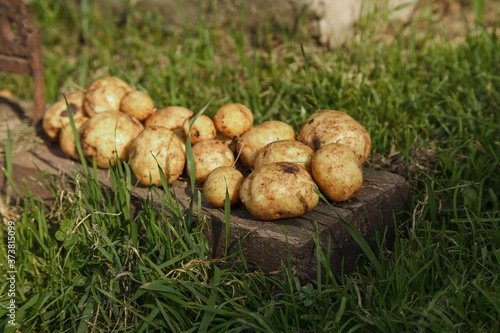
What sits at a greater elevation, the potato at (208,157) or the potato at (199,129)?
the potato at (199,129)

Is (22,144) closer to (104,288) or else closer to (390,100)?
(104,288)

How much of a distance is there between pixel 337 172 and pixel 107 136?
1.32 meters

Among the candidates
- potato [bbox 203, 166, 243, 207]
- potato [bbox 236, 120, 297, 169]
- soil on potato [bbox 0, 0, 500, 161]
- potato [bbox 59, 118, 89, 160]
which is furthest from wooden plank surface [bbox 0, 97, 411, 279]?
soil on potato [bbox 0, 0, 500, 161]

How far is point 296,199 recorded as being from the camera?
199cm

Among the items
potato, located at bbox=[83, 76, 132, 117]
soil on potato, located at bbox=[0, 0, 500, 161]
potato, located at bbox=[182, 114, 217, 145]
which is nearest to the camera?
potato, located at bbox=[182, 114, 217, 145]

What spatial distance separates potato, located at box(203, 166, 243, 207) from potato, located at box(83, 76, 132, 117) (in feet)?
3.50

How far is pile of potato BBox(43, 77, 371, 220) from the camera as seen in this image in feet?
6.66

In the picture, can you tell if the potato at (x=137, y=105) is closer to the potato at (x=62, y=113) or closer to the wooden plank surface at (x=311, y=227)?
the potato at (x=62, y=113)

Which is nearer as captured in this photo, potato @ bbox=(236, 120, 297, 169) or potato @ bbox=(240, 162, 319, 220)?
potato @ bbox=(240, 162, 319, 220)

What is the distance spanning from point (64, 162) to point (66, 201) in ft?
1.16

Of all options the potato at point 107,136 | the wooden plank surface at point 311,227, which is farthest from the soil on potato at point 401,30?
the potato at point 107,136

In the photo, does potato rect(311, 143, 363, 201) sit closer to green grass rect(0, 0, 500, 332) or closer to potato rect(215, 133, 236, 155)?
green grass rect(0, 0, 500, 332)

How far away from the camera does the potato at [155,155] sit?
234cm

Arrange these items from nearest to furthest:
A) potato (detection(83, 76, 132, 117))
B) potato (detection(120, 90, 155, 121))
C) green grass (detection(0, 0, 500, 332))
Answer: green grass (detection(0, 0, 500, 332)) < potato (detection(120, 90, 155, 121)) < potato (detection(83, 76, 132, 117))
